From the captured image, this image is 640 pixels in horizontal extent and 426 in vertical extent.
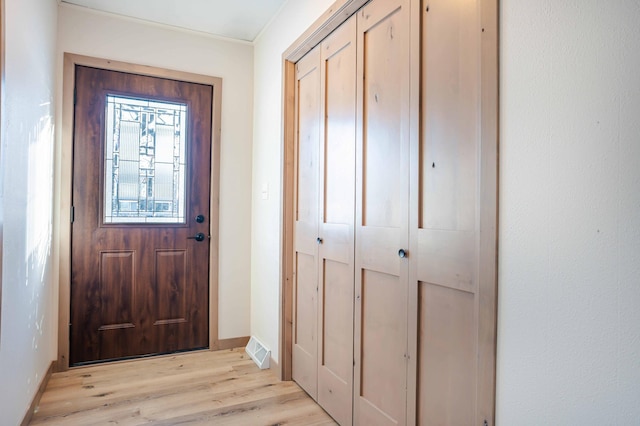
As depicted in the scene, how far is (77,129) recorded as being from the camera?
9.25ft

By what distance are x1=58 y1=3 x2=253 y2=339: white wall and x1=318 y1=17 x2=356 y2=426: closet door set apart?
1205 mm

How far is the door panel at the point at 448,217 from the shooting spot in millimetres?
1279

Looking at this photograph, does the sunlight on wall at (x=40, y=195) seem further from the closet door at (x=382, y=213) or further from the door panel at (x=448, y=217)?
the door panel at (x=448, y=217)

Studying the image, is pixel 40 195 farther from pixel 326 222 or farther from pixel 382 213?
pixel 382 213

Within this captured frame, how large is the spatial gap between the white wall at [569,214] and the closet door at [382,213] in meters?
0.51

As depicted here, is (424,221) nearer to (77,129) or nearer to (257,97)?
(257,97)

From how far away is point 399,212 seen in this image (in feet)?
5.38

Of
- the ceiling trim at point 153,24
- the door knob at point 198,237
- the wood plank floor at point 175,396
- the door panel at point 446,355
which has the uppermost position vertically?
the ceiling trim at point 153,24

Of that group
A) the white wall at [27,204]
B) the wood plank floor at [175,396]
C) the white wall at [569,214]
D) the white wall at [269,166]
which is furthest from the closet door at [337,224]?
the white wall at [27,204]

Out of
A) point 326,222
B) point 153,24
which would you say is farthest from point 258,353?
point 153,24

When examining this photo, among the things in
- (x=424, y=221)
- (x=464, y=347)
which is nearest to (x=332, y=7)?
(x=424, y=221)

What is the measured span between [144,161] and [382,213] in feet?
6.78

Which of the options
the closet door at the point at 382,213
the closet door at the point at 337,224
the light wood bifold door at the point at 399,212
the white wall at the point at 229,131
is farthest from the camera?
the white wall at the point at 229,131

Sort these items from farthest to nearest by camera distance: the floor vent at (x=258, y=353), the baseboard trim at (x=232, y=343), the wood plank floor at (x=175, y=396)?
the baseboard trim at (x=232, y=343), the floor vent at (x=258, y=353), the wood plank floor at (x=175, y=396)
